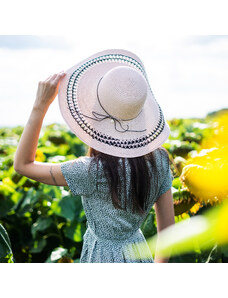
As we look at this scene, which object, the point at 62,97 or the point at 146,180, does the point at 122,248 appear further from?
the point at 62,97

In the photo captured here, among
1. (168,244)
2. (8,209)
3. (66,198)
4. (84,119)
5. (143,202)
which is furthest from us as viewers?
(8,209)

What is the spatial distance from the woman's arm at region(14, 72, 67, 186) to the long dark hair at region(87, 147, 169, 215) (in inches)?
6.3

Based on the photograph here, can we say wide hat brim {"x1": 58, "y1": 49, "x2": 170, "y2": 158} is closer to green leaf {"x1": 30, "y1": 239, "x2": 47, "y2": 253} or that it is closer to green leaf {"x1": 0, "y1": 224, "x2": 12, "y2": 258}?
green leaf {"x1": 0, "y1": 224, "x2": 12, "y2": 258}

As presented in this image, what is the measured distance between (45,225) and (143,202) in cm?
106

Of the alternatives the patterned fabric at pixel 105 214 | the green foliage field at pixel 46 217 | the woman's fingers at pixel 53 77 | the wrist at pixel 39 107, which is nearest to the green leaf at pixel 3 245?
the patterned fabric at pixel 105 214

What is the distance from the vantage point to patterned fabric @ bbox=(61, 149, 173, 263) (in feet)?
3.98

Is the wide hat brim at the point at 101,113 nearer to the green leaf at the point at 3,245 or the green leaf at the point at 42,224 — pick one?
the green leaf at the point at 3,245

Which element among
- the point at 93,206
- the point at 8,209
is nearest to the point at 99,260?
the point at 93,206

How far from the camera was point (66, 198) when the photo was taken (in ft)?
6.77

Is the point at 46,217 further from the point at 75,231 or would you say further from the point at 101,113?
the point at 101,113

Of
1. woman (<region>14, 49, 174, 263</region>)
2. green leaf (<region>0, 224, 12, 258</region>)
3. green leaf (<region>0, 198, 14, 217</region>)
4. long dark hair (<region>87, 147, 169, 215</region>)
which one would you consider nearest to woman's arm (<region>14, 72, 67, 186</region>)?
woman (<region>14, 49, 174, 263</region>)

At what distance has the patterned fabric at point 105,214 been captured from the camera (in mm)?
1214
